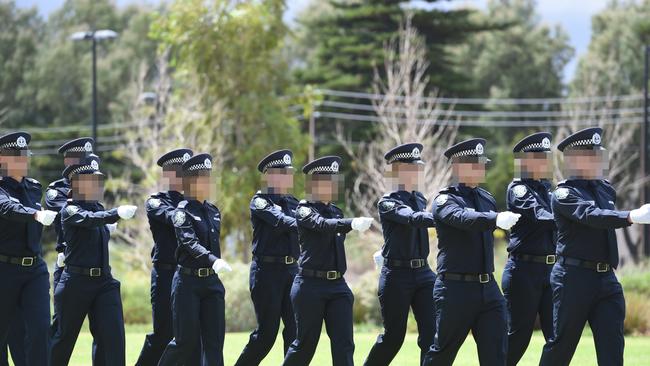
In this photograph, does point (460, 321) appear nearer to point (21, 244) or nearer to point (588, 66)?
point (21, 244)

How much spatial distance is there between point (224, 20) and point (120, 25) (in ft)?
113

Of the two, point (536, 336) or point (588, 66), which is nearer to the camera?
point (536, 336)

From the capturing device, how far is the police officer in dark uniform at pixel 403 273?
9.75 m

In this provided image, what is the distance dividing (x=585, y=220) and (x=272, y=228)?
10.9 feet

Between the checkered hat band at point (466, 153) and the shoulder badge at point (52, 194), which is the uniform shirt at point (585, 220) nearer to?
the checkered hat band at point (466, 153)

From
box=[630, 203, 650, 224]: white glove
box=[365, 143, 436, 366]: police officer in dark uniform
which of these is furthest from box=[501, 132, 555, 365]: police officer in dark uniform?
box=[630, 203, 650, 224]: white glove

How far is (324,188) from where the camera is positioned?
31.2 feet

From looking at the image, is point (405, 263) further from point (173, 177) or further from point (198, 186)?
point (173, 177)

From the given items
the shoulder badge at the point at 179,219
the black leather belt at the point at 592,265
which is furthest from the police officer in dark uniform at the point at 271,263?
the black leather belt at the point at 592,265

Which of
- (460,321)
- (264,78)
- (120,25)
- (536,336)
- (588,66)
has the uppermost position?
(120,25)

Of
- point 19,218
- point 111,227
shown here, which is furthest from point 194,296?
point 19,218

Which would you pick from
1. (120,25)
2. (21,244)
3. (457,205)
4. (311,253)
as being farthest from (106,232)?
(120,25)

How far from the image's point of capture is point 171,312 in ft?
33.0

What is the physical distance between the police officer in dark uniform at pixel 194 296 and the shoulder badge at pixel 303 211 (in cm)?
76
